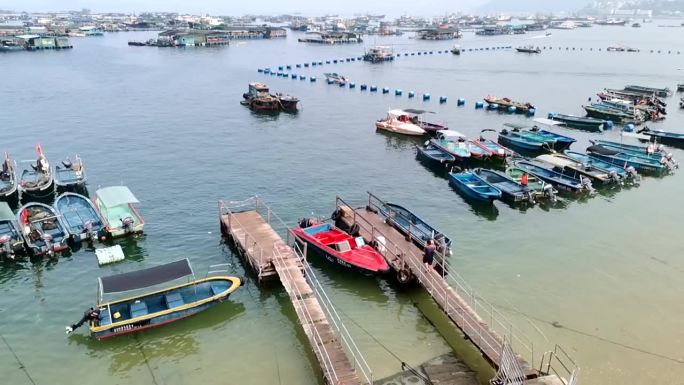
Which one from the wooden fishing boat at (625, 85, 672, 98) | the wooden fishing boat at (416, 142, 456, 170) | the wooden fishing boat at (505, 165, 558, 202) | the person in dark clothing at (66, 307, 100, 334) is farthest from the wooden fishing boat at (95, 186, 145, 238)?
the wooden fishing boat at (625, 85, 672, 98)

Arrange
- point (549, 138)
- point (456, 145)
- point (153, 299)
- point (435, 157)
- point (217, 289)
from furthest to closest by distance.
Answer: point (549, 138) → point (456, 145) → point (435, 157) → point (217, 289) → point (153, 299)

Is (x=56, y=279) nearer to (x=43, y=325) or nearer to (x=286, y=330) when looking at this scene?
(x=43, y=325)

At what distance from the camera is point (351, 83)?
102312mm

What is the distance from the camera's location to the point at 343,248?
2964 cm

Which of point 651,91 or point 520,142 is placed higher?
point 651,91

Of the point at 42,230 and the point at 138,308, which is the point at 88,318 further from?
the point at 42,230

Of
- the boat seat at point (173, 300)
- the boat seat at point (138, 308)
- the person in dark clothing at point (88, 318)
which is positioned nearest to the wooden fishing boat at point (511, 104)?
the boat seat at point (173, 300)

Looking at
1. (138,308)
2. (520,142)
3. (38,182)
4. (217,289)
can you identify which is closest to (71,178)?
(38,182)

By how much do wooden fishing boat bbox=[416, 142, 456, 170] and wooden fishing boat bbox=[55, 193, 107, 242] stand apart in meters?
32.1

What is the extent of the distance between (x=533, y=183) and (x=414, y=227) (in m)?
16.8

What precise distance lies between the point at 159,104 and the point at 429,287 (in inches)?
2696

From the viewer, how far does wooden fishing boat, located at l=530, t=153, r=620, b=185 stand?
4541cm

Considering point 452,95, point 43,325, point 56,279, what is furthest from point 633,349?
point 452,95

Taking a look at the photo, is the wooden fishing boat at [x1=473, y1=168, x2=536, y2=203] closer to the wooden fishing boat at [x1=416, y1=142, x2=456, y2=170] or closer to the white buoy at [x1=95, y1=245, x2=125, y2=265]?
the wooden fishing boat at [x1=416, y1=142, x2=456, y2=170]
